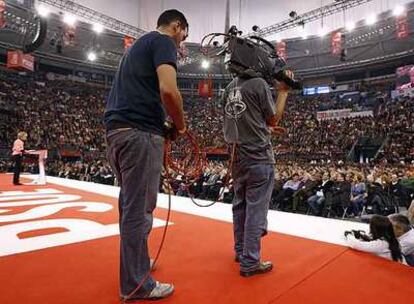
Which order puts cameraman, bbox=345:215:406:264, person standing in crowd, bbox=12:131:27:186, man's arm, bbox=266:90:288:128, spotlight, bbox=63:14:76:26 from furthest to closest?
1. spotlight, bbox=63:14:76:26
2. person standing in crowd, bbox=12:131:27:186
3. cameraman, bbox=345:215:406:264
4. man's arm, bbox=266:90:288:128

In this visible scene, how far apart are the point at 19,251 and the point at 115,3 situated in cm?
1935

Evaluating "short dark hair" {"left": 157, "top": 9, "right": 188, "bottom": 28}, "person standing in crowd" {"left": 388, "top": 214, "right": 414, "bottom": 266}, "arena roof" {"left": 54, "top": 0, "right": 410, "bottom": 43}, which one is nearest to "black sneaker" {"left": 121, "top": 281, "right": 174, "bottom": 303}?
"short dark hair" {"left": 157, "top": 9, "right": 188, "bottom": 28}

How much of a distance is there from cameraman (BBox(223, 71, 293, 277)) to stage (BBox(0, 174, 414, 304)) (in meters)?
0.23

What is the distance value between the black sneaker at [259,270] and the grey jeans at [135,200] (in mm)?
572

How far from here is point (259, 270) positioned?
6.64ft

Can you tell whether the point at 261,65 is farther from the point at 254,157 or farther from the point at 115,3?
the point at 115,3

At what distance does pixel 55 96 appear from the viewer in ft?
76.5

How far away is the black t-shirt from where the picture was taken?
1.69m

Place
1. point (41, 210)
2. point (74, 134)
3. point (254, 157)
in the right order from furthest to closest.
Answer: point (74, 134) < point (41, 210) < point (254, 157)

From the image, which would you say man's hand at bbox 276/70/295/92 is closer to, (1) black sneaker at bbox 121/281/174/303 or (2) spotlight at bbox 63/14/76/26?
(1) black sneaker at bbox 121/281/174/303

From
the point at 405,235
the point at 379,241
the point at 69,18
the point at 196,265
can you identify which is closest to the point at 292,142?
the point at 69,18

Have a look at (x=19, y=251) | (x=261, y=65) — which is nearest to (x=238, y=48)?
(x=261, y=65)

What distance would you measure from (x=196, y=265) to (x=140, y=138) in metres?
0.97

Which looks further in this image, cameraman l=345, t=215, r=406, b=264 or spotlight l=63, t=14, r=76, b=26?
spotlight l=63, t=14, r=76, b=26
